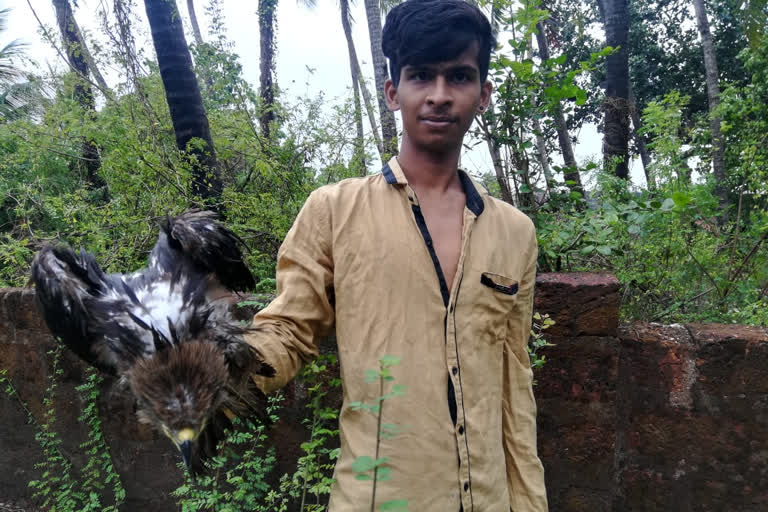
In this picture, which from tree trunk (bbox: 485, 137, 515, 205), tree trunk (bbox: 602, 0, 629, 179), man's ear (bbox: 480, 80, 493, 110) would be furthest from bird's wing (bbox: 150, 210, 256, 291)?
tree trunk (bbox: 602, 0, 629, 179)

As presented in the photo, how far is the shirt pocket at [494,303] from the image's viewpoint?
5.43 ft

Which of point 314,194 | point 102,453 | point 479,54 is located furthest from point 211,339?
point 102,453

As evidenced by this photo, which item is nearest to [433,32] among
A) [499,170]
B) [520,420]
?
[520,420]

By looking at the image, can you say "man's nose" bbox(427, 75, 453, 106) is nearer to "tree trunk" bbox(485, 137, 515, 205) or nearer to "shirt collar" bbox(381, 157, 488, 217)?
"shirt collar" bbox(381, 157, 488, 217)

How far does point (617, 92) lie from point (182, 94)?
6996mm

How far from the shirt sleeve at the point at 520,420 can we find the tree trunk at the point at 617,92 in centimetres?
649

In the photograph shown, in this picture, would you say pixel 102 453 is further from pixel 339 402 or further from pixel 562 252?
pixel 562 252

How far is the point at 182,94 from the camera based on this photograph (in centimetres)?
444

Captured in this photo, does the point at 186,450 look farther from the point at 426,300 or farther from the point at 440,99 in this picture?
A: the point at 440,99

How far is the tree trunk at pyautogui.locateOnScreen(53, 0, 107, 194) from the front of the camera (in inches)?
194

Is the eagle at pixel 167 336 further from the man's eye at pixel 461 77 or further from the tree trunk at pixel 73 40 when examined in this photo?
the tree trunk at pixel 73 40

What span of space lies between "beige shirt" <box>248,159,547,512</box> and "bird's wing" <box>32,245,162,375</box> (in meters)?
0.34

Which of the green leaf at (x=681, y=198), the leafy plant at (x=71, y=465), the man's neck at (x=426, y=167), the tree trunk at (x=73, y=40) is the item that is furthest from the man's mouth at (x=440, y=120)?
the tree trunk at (x=73, y=40)

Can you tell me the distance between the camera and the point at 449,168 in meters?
1.84
